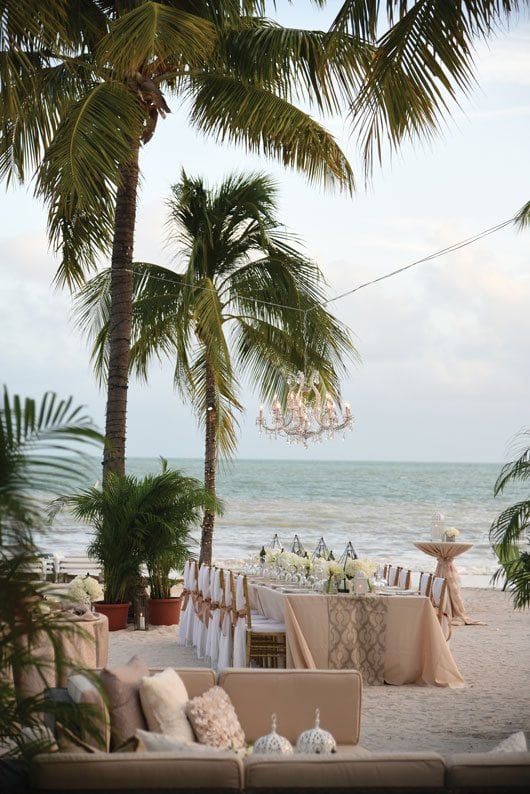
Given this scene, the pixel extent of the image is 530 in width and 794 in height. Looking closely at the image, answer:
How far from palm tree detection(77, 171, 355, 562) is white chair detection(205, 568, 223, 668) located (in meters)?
3.17

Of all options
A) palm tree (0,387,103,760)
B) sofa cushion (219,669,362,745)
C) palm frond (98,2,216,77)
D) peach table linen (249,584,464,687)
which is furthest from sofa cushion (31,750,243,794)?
palm frond (98,2,216,77)

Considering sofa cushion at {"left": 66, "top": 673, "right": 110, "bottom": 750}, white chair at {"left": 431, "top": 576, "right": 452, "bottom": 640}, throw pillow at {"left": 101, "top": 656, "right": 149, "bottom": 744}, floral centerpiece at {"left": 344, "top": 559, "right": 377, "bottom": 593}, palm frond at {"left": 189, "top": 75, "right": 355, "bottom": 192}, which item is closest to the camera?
sofa cushion at {"left": 66, "top": 673, "right": 110, "bottom": 750}

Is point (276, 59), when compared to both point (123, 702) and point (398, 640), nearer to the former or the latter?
point (398, 640)

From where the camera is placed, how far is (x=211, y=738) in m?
4.78

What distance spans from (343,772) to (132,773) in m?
0.73

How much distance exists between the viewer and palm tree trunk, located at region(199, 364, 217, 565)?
→ 14203mm

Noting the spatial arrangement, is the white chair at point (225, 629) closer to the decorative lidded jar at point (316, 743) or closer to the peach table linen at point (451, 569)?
the peach table linen at point (451, 569)

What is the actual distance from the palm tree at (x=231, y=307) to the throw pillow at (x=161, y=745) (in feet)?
29.8

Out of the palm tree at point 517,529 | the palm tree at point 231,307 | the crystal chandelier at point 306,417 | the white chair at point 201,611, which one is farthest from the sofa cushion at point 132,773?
the palm tree at point 231,307

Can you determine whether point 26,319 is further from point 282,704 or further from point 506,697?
→ point 282,704

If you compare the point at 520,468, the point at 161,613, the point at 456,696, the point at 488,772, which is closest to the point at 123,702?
the point at 488,772

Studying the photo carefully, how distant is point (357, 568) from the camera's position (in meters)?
9.34

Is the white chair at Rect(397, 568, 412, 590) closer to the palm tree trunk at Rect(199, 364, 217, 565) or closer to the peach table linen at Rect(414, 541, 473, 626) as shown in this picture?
the peach table linen at Rect(414, 541, 473, 626)

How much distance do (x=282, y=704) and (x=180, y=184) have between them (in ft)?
33.4
